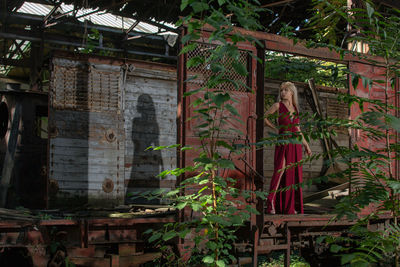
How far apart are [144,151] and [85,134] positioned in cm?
157

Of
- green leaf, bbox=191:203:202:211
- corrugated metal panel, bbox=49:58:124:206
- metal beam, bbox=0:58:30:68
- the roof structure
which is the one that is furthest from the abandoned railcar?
metal beam, bbox=0:58:30:68

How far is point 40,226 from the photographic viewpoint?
5.82 meters

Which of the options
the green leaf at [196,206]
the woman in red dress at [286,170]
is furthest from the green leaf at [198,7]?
the woman in red dress at [286,170]

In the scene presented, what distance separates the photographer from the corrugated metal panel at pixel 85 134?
869 centimetres

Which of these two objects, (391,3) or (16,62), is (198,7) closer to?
(391,3)

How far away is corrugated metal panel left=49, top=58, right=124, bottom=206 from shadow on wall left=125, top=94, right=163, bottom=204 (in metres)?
0.40

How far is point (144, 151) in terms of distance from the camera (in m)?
10.0

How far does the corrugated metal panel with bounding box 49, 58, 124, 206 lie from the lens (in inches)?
342

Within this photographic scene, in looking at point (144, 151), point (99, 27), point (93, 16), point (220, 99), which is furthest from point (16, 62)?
point (220, 99)

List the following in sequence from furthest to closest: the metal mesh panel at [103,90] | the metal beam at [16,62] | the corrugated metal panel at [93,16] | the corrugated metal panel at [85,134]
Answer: the corrugated metal panel at [93,16], the metal beam at [16,62], the metal mesh panel at [103,90], the corrugated metal panel at [85,134]

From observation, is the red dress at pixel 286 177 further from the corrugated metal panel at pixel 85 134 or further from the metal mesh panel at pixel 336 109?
the metal mesh panel at pixel 336 109

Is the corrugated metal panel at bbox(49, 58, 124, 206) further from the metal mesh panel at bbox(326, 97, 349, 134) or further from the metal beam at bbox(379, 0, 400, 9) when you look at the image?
the metal mesh panel at bbox(326, 97, 349, 134)

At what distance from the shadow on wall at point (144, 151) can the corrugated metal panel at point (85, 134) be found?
402mm

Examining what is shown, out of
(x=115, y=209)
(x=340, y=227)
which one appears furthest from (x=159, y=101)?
(x=340, y=227)
